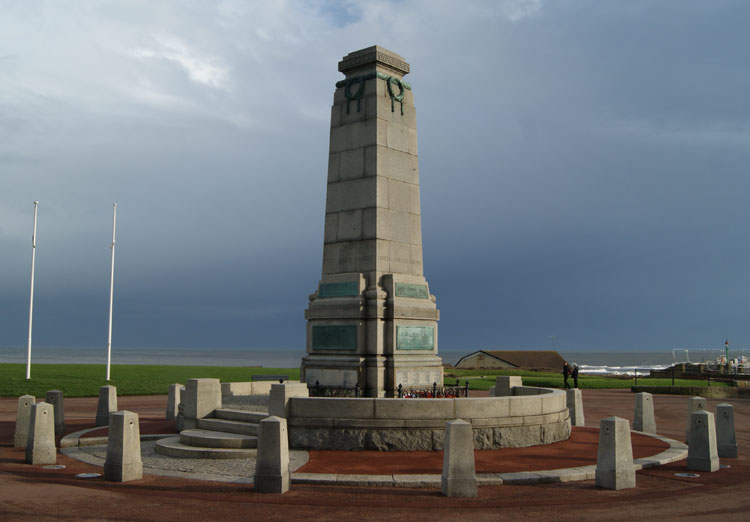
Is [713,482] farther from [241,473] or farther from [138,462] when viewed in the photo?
[138,462]

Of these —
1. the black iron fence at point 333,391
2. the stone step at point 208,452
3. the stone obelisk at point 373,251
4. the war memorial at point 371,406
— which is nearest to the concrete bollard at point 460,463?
the war memorial at point 371,406

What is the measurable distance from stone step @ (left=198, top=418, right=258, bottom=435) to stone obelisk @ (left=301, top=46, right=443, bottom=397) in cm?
349

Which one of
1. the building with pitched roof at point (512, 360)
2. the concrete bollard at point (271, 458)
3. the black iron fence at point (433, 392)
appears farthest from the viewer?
the building with pitched roof at point (512, 360)

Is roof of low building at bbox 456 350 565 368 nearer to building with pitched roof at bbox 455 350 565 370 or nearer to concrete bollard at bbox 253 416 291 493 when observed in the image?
building with pitched roof at bbox 455 350 565 370

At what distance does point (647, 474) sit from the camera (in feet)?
43.1

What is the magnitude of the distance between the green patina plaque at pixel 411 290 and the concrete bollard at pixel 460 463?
7814 millimetres

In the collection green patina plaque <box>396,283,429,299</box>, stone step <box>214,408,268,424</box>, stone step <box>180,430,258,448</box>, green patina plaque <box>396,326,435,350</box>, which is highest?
green patina plaque <box>396,283,429,299</box>

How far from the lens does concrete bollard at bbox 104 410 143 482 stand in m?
12.0

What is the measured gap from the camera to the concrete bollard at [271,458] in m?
11.0

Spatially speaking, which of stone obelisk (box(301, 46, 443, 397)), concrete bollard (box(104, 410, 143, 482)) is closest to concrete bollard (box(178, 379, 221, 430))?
stone obelisk (box(301, 46, 443, 397))

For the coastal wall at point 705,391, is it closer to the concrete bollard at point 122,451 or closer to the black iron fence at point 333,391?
the black iron fence at point 333,391

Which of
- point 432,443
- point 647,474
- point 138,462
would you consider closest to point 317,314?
point 432,443

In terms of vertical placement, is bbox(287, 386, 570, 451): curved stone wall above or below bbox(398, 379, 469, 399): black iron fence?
below

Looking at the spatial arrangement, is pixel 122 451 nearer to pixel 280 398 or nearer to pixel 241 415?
pixel 280 398
